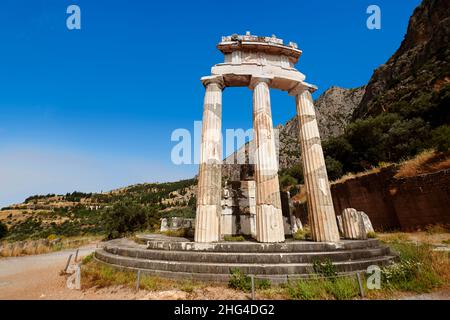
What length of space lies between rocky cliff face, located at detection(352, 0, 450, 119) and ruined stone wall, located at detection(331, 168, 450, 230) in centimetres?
2537

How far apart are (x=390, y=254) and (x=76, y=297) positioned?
35.7 feet

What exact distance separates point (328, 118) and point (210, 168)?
99281 mm

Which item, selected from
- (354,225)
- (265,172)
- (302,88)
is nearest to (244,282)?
(265,172)

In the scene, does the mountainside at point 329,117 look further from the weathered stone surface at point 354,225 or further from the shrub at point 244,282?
the shrub at point 244,282

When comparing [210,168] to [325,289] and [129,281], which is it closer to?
[129,281]

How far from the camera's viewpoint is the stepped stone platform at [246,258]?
673 centimetres

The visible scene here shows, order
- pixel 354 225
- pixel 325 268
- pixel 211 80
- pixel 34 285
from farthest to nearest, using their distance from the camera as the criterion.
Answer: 1. pixel 211 80
2. pixel 354 225
3. pixel 34 285
4. pixel 325 268

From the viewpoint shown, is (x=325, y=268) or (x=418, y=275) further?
(x=325, y=268)

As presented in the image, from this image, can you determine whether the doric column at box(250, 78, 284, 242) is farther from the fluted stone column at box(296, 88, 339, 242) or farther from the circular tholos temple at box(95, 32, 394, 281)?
the fluted stone column at box(296, 88, 339, 242)

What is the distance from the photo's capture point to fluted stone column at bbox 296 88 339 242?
9562 mm

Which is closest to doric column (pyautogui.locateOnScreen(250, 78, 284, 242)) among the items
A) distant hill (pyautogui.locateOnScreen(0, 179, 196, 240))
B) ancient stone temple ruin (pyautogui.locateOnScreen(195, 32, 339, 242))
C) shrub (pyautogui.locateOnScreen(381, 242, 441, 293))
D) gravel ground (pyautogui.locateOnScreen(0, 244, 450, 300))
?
ancient stone temple ruin (pyautogui.locateOnScreen(195, 32, 339, 242))

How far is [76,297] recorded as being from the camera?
19.6ft

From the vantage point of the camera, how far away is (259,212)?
9.40 m
